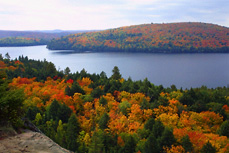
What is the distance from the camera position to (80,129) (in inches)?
1829

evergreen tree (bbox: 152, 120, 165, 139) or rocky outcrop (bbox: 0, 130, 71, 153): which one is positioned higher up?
rocky outcrop (bbox: 0, 130, 71, 153)

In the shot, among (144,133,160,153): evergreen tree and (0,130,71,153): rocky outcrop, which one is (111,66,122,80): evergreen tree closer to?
(144,133,160,153): evergreen tree

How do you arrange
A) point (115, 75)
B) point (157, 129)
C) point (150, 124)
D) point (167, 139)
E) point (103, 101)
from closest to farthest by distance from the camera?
point (167, 139)
point (157, 129)
point (150, 124)
point (103, 101)
point (115, 75)

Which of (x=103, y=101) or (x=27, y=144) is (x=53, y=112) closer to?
(x=103, y=101)

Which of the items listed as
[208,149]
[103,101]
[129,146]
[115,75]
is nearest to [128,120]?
[103,101]

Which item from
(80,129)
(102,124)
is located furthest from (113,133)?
(80,129)

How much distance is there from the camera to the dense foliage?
35906mm

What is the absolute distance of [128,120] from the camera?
48.3 meters

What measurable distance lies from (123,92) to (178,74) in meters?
73.8

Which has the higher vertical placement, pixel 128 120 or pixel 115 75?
pixel 115 75

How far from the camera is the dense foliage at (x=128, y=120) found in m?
35.9

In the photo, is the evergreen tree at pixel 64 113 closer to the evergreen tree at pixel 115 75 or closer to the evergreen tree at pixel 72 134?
the evergreen tree at pixel 72 134

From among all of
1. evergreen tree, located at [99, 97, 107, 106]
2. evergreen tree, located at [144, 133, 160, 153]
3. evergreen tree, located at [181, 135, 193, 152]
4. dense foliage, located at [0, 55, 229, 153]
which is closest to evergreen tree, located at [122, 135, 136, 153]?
dense foliage, located at [0, 55, 229, 153]

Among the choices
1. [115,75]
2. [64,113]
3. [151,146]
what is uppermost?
[115,75]
